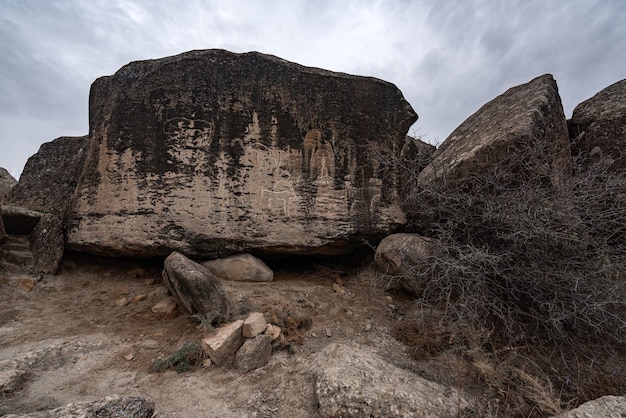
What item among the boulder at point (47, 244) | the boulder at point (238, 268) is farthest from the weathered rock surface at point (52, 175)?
the boulder at point (238, 268)

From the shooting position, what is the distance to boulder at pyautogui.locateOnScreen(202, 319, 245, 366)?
2.58 metres

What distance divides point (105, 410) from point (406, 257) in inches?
110

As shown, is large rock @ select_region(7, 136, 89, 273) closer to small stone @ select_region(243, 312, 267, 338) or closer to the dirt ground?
the dirt ground

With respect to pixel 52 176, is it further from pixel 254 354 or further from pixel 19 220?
pixel 254 354

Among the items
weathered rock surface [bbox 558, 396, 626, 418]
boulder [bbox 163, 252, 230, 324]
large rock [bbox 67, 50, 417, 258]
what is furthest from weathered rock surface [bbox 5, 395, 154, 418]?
weathered rock surface [bbox 558, 396, 626, 418]

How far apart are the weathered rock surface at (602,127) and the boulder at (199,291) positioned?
13.1ft

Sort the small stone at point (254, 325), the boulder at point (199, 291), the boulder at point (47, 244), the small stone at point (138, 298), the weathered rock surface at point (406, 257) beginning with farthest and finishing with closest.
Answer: the boulder at point (47, 244) < the small stone at point (138, 298) < the weathered rock surface at point (406, 257) < the boulder at point (199, 291) < the small stone at point (254, 325)

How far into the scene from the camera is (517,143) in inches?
128

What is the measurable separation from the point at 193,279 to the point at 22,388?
1331 millimetres

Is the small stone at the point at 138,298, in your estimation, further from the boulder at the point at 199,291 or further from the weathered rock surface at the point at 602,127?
the weathered rock surface at the point at 602,127

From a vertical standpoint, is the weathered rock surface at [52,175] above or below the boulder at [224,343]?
above

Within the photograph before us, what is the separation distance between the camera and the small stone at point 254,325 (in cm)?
274

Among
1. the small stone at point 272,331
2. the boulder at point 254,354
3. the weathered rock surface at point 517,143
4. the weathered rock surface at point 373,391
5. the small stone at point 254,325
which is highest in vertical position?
the weathered rock surface at point 517,143

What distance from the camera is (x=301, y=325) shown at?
123 inches
